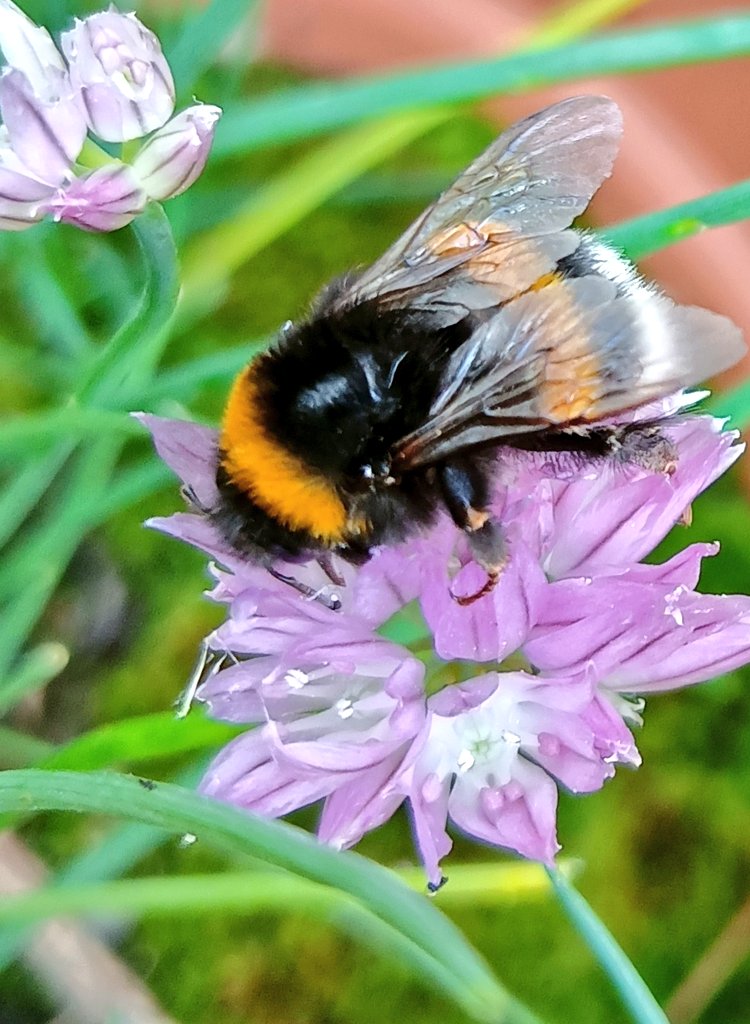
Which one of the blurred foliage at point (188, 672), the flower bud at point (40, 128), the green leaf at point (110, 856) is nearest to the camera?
the flower bud at point (40, 128)

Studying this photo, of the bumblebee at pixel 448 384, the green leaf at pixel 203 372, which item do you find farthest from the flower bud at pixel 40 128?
the green leaf at pixel 203 372

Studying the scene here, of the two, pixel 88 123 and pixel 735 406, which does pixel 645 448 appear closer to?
pixel 735 406

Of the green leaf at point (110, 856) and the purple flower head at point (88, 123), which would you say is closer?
the purple flower head at point (88, 123)

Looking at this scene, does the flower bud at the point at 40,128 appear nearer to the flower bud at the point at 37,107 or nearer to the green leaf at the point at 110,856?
the flower bud at the point at 37,107

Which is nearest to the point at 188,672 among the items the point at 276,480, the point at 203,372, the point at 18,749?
the point at 18,749

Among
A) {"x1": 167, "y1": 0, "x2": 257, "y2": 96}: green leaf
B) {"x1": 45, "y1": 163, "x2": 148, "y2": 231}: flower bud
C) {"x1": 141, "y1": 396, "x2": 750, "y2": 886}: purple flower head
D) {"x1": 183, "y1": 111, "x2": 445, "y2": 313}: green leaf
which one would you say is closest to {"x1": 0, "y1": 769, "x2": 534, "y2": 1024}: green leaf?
{"x1": 141, "y1": 396, "x2": 750, "y2": 886}: purple flower head

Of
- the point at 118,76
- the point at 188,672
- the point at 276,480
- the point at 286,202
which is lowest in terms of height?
the point at 188,672
